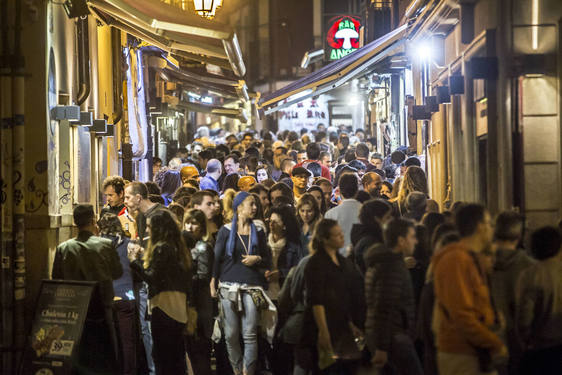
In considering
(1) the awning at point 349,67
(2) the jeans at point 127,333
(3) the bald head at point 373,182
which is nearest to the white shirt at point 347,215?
(2) the jeans at point 127,333

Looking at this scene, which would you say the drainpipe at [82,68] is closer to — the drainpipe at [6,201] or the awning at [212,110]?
the drainpipe at [6,201]

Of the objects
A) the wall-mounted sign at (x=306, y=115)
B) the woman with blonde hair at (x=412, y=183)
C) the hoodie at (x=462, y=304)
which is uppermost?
the wall-mounted sign at (x=306, y=115)

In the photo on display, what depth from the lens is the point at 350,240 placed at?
9.65 metres

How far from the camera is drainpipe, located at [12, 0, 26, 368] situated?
32.3ft

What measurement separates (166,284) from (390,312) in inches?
91.6

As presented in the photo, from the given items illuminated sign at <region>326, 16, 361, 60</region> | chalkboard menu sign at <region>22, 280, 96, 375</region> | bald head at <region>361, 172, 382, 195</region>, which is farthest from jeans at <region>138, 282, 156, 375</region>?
illuminated sign at <region>326, 16, 361, 60</region>

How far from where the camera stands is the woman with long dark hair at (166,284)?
877 cm

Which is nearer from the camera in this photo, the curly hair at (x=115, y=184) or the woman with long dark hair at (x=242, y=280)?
the woman with long dark hair at (x=242, y=280)

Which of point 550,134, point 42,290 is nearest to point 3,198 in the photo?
point 42,290

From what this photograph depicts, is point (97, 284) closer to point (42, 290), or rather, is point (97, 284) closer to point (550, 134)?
point (42, 290)

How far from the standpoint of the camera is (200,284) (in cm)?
975

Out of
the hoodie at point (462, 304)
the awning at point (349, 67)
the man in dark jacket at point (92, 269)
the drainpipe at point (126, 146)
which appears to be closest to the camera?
the hoodie at point (462, 304)

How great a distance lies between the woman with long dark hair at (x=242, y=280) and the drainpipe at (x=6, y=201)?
6.74 ft

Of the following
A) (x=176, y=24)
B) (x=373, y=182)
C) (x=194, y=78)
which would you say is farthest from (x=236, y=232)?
(x=194, y=78)
